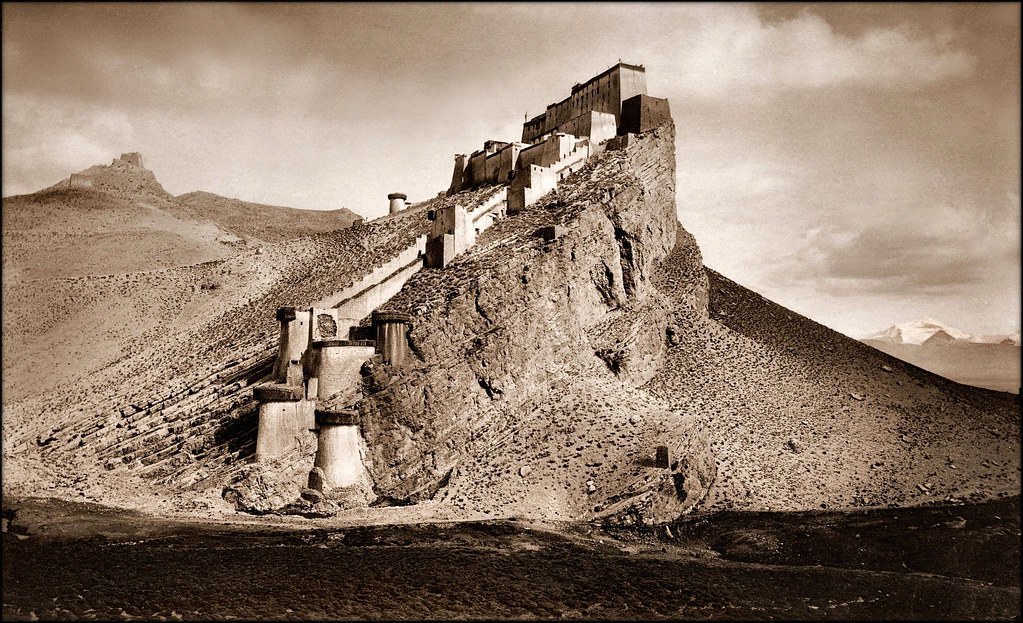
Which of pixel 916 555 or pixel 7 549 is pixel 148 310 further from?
pixel 916 555

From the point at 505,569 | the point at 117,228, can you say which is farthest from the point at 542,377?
the point at 117,228

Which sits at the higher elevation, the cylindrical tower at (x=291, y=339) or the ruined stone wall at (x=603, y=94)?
the ruined stone wall at (x=603, y=94)

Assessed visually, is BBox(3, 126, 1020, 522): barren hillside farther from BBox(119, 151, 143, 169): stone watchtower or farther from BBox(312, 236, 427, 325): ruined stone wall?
BBox(119, 151, 143, 169): stone watchtower

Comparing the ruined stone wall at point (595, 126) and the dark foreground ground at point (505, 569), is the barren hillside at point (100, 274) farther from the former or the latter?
the ruined stone wall at point (595, 126)

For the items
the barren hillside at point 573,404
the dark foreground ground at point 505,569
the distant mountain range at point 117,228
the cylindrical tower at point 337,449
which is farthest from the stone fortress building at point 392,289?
the distant mountain range at point 117,228

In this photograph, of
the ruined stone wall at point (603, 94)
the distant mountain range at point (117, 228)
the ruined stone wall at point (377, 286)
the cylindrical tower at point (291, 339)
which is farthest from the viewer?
the distant mountain range at point (117, 228)

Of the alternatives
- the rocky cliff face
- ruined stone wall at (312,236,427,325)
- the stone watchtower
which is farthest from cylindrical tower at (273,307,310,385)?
the stone watchtower
